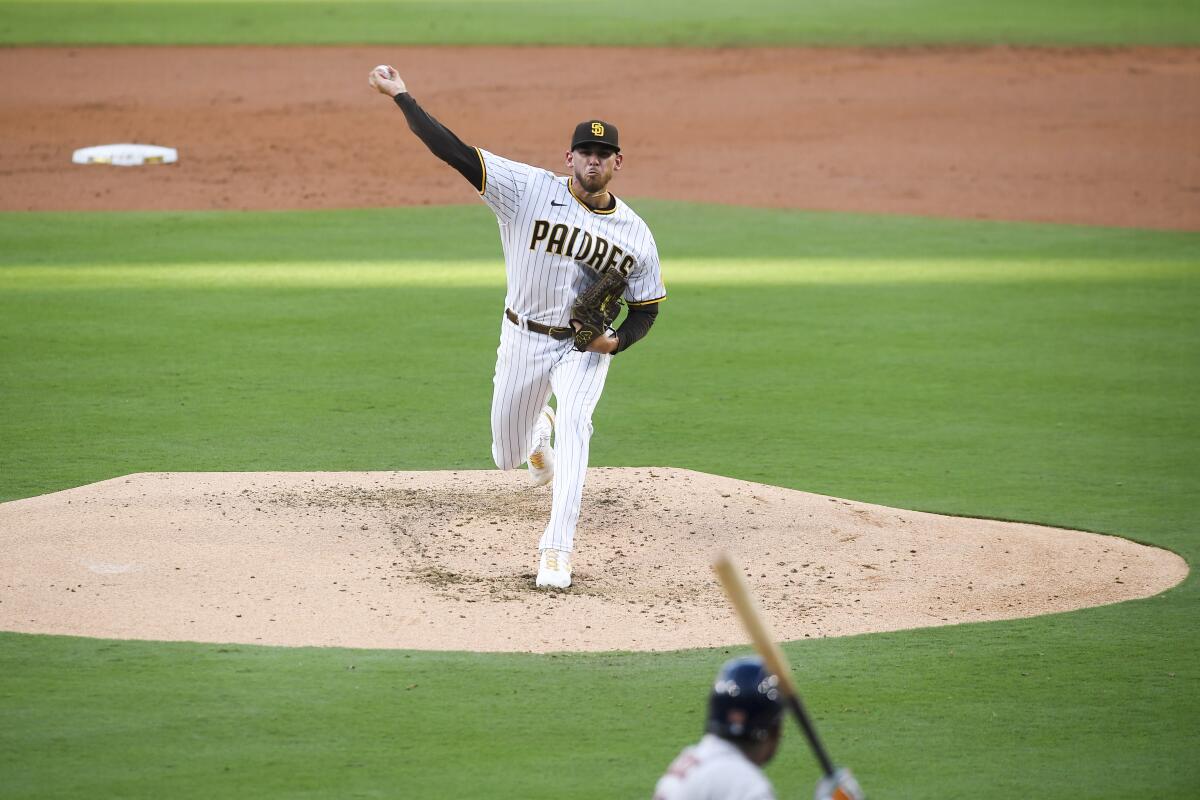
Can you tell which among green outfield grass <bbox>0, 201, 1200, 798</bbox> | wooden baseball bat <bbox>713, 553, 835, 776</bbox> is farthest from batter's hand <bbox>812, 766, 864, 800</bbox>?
green outfield grass <bbox>0, 201, 1200, 798</bbox>

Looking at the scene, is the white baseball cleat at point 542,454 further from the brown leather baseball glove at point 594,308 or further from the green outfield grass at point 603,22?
the green outfield grass at point 603,22

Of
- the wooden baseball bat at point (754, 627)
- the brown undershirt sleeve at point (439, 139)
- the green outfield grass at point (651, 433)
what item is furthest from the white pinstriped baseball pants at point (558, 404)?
the wooden baseball bat at point (754, 627)

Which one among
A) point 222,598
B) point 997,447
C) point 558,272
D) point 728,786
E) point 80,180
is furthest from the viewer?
point 80,180

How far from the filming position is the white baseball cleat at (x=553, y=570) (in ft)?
22.1

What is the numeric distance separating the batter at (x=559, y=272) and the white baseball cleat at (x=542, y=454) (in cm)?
42

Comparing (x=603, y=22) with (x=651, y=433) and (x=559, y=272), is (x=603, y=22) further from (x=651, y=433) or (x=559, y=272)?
(x=559, y=272)

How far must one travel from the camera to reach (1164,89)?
88.9 feet

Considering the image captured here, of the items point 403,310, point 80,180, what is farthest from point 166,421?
point 80,180

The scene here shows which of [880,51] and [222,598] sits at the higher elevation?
[880,51]

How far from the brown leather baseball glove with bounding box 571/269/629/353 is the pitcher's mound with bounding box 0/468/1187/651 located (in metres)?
1.06

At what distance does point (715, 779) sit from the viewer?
3.40m

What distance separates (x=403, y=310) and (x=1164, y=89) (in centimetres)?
1876

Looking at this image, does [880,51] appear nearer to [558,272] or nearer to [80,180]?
[80,180]

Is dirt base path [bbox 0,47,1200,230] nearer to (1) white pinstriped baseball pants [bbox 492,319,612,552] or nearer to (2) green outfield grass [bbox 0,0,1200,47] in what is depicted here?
(2) green outfield grass [bbox 0,0,1200,47]
